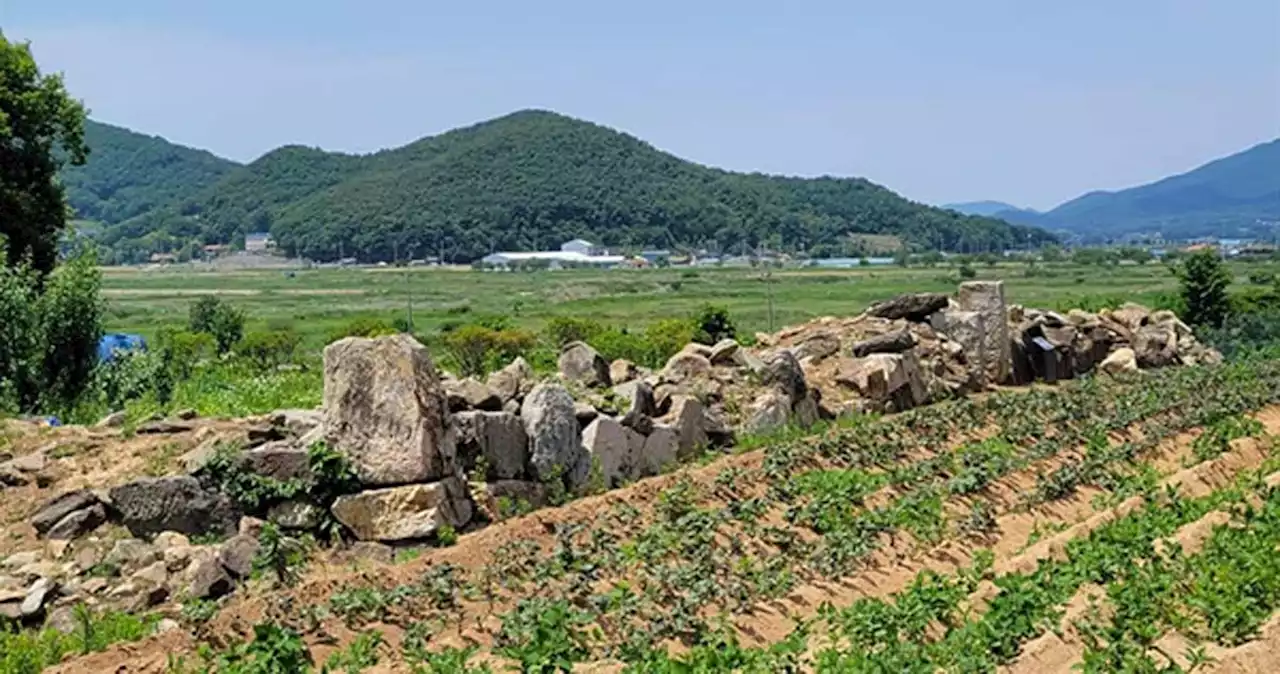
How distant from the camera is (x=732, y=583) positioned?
33.5 feet

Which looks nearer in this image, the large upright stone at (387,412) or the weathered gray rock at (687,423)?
the large upright stone at (387,412)

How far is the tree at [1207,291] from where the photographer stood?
32.8m

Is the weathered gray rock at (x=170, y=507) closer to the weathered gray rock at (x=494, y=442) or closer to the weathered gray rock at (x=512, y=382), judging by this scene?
the weathered gray rock at (x=494, y=442)

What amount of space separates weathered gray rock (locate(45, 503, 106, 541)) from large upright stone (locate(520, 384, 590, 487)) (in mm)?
4131

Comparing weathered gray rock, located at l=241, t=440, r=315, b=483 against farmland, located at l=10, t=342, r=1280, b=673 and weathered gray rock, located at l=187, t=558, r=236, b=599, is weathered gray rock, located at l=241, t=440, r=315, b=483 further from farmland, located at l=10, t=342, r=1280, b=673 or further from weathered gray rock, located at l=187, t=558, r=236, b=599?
weathered gray rock, located at l=187, t=558, r=236, b=599

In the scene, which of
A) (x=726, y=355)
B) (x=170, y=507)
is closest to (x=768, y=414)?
(x=726, y=355)

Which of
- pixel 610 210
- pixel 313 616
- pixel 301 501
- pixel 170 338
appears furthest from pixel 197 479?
pixel 610 210

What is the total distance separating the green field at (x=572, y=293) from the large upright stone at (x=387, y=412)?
32.8m

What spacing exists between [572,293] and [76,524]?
208ft

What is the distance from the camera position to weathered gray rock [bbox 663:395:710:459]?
49.6 ft

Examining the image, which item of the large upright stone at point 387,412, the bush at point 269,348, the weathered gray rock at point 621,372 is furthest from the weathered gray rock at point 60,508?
the bush at point 269,348

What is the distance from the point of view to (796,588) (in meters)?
10.5

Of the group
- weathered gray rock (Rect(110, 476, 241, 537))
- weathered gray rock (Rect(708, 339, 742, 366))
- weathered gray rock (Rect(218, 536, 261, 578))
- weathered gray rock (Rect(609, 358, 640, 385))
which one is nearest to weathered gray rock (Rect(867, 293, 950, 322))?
weathered gray rock (Rect(708, 339, 742, 366))

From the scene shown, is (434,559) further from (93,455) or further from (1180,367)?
(1180,367)
